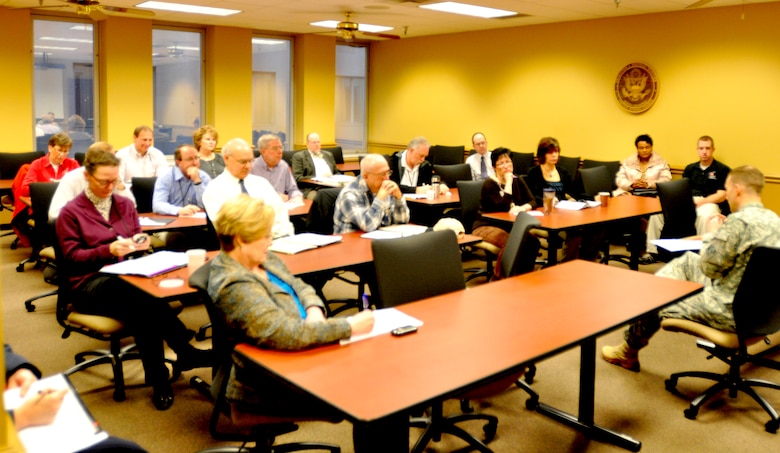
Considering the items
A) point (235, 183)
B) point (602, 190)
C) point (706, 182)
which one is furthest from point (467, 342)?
point (706, 182)

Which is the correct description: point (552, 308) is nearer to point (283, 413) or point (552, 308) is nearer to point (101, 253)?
point (283, 413)

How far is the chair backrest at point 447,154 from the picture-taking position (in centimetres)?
1055

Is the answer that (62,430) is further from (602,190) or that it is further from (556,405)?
(602,190)

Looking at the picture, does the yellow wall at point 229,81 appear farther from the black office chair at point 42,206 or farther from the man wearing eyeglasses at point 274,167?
the black office chair at point 42,206

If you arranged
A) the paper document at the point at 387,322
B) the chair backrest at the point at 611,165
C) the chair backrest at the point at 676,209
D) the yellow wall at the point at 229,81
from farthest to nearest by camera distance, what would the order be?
the yellow wall at the point at 229,81 < the chair backrest at the point at 611,165 < the chair backrest at the point at 676,209 < the paper document at the point at 387,322

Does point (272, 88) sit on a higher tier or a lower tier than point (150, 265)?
higher

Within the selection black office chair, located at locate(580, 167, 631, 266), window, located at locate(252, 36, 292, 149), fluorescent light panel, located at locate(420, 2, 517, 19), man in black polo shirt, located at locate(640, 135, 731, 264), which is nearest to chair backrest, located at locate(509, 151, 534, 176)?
fluorescent light panel, located at locate(420, 2, 517, 19)

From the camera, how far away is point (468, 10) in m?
8.55

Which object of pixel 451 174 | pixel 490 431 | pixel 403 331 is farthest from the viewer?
pixel 451 174

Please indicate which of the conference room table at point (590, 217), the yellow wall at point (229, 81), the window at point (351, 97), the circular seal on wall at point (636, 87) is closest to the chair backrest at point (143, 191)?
the conference room table at point (590, 217)

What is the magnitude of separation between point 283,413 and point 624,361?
2609 mm

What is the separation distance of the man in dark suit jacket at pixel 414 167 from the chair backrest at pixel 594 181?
5.33 feet

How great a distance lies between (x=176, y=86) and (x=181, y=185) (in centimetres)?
519

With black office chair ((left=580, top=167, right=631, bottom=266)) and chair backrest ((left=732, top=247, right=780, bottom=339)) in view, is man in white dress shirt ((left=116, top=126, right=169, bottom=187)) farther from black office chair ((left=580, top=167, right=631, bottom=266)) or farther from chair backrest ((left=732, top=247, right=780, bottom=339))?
chair backrest ((left=732, top=247, right=780, bottom=339))
